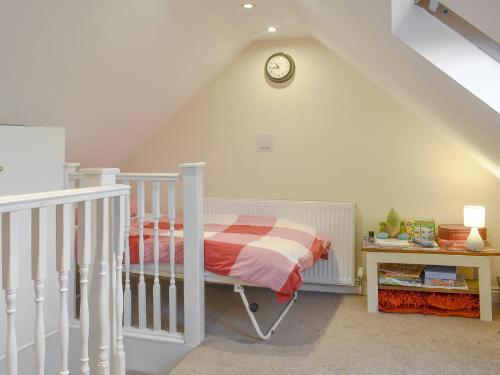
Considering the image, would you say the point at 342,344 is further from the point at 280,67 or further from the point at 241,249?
the point at 280,67

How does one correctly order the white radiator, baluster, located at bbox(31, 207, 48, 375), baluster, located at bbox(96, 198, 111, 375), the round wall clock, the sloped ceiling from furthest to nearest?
1. the round wall clock
2. the white radiator
3. the sloped ceiling
4. baluster, located at bbox(96, 198, 111, 375)
5. baluster, located at bbox(31, 207, 48, 375)

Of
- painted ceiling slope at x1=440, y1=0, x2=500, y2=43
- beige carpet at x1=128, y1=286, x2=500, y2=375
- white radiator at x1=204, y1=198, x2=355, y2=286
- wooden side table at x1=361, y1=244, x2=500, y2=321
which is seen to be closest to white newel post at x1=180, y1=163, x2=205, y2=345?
beige carpet at x1=128, y1=286, x2=500, y2=375

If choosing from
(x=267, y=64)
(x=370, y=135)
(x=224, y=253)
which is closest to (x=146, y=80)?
(x=267, y=64)

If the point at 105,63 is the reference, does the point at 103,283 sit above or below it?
below

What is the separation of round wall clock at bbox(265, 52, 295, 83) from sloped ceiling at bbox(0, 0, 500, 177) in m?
0.17

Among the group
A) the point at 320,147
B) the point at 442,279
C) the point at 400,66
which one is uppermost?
the point at 400,66

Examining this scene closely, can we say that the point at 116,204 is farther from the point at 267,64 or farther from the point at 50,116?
the point at 267,64

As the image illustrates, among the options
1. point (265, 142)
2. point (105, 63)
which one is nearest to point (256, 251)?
point (105, 63)

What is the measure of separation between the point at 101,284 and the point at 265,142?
259 cm

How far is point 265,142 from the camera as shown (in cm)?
413

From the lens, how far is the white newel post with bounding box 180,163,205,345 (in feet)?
9.06

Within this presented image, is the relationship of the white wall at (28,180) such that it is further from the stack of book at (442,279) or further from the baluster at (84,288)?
the stack of book at (442,279)

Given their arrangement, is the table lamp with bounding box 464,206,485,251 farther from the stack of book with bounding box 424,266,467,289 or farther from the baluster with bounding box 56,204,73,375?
the baluster with bounding box 56,204,73,375

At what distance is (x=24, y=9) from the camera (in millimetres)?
2223
